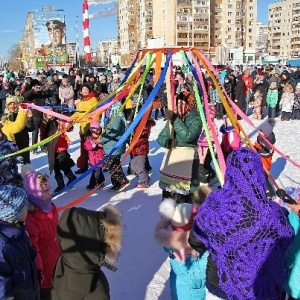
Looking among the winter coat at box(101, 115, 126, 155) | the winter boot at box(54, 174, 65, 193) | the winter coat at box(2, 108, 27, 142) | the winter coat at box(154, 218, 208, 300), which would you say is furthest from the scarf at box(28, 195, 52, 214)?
the winter boot at box(54, 174, 65, 193)

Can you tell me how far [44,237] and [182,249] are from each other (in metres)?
1.03

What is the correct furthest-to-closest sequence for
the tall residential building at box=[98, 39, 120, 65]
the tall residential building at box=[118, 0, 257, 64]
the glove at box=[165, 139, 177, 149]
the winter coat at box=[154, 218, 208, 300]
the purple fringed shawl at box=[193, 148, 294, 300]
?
the tall residential building at box=[98, 39, 120, 65]
the tall residential building at box=[118, 0, 257, 64]
the glove at box=[165, 139, 177, 149]
the winter coat at box=[154, 218, 208, 300]
the purple fringed shawl at box=[193, 148, 294, 300]

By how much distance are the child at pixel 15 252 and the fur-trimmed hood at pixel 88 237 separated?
0.24 m

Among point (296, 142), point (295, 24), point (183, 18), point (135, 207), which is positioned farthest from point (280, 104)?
point (295, 24)

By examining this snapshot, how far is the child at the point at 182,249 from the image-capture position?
2.40 metres

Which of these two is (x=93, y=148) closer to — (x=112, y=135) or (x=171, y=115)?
(x=112, y=135)

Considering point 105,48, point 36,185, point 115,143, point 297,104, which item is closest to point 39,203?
point 36,185

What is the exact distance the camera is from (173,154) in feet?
13.2

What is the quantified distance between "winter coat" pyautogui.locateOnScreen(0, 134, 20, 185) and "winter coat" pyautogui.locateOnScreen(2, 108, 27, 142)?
687 mm

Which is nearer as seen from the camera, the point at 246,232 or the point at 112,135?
the point at 246,232

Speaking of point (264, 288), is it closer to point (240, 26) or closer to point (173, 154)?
point (173, 154)

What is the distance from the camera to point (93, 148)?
216 inches

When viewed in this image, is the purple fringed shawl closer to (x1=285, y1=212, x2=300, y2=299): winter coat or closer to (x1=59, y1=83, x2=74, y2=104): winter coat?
(x1=285, y1=212, x2=300, y2=299): winter coat

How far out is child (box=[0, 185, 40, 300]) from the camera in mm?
1954
